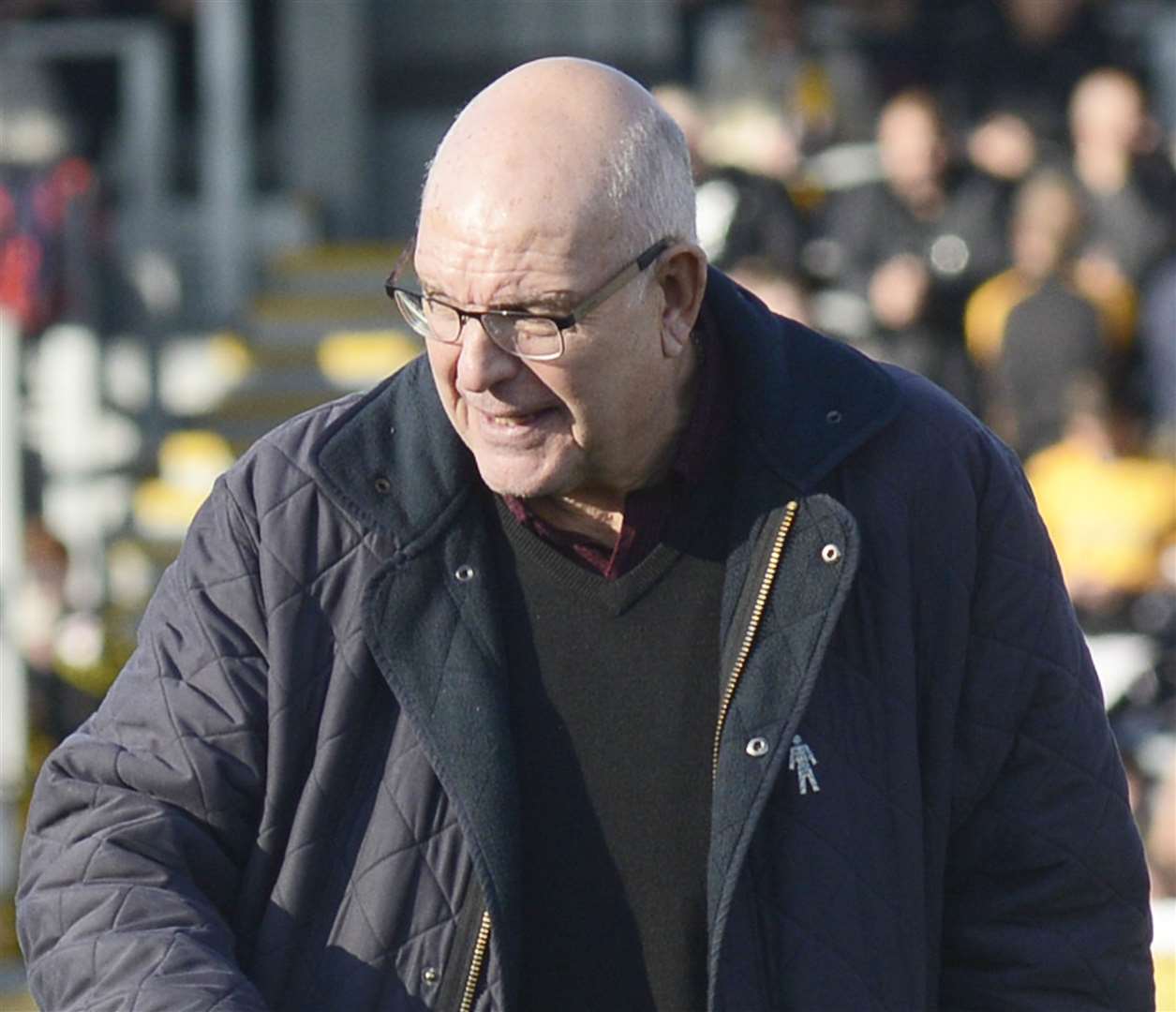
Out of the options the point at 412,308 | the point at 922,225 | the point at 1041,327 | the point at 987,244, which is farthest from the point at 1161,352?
the point at 412,308

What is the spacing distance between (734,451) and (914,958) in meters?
0.56

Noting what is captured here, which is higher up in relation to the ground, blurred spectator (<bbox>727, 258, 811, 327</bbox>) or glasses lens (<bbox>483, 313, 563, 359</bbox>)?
glasses lens (<bbox>483, 313, 563, 359</bbox>)

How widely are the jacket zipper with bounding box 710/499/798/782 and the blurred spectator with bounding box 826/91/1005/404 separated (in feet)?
19.5

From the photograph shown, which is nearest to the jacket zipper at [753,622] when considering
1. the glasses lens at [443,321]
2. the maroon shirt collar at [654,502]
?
the maroon shirt collar at [654,502]

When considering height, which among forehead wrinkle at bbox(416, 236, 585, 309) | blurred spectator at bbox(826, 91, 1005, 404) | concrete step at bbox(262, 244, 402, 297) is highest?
forehead wrinkle at bbox(416, 236, 585, 309)

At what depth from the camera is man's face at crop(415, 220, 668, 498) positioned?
2326mm

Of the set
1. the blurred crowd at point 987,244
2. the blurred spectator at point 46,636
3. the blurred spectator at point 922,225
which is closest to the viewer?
the blurred crowd at point 987,244

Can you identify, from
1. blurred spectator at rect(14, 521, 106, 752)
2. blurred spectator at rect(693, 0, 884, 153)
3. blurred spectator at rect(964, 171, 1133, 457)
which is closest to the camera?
blurred spectator at rect(14, 521, 106, 752)

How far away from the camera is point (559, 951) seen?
243 cm

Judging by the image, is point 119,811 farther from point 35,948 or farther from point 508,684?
point 508,684

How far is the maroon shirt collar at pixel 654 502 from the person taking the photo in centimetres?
254

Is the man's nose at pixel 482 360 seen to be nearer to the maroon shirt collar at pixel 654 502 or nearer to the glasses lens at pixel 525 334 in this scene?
the glasses lens at pixel 525 334

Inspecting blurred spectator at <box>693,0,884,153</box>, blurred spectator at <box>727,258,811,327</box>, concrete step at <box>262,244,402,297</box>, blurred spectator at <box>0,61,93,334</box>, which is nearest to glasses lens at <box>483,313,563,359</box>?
blurred spectator at <box>727,258,811,327</box>

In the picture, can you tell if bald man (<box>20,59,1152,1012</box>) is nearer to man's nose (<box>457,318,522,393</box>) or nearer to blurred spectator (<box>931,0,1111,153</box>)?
man's nose (<box>457,318,522,393</box>)
